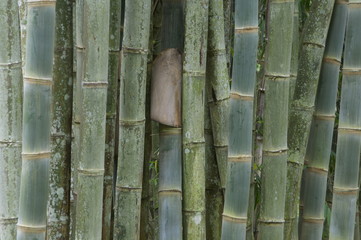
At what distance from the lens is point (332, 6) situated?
5.54 ft

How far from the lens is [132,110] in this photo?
59.1 inches

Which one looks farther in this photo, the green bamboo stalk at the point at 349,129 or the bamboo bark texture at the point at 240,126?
the green bamboo stalk at the point at 349,129

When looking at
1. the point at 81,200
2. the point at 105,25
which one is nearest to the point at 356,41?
the point at 105,25

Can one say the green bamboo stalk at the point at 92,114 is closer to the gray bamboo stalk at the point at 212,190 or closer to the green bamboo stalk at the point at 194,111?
the green bamboo stalk at the point at 194,111

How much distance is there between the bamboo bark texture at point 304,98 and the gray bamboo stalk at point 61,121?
58 cm

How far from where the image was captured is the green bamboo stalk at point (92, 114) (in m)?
1.40

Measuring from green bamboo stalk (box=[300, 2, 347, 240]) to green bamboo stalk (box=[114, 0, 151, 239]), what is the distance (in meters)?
0.50

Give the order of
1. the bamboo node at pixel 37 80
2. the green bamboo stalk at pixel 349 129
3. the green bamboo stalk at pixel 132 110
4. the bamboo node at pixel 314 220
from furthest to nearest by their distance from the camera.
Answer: the bamboo node at pixel 314 220 → the green bamboo stalk at pixel 349 129 → the green bamboo stalk at pixel 132 110 → the bamboo node at pixel 37 80

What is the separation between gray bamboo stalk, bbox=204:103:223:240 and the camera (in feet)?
5.51

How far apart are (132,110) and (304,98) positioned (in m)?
0.48

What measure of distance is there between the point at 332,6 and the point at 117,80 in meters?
0.60

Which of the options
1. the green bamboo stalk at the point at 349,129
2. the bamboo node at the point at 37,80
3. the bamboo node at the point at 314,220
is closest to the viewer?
the bamboo node at the point at 37,80

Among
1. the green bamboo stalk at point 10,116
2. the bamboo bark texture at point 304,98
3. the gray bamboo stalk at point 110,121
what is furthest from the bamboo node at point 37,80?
the bamboo bark texture at point 304,98

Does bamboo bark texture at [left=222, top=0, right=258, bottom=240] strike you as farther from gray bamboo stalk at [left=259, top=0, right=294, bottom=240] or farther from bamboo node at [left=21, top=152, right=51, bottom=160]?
bamboo node at [left=21, top=152, right=51, bottom=160]
